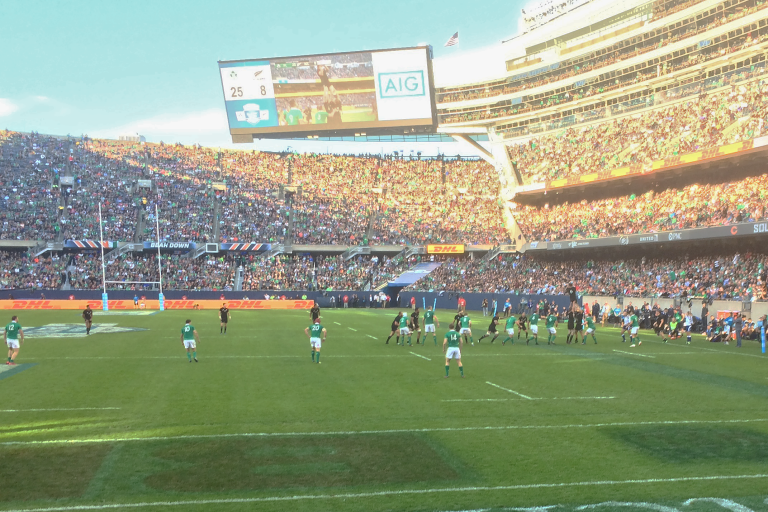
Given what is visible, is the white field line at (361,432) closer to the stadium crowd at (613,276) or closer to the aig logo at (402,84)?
the stadium crowd at (613,276)

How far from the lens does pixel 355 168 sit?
84812 mm

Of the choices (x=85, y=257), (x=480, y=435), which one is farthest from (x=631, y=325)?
(x=85, y=257)

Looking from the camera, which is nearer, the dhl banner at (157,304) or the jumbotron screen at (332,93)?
the dhl banner at (157,304)

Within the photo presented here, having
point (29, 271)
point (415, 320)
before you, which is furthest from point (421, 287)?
point (29, 271)

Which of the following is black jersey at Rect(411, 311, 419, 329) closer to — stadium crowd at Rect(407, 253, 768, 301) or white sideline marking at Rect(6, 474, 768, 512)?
stadium crowd at Rect(407, 253, 768, 301)

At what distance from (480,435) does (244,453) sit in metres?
4.75

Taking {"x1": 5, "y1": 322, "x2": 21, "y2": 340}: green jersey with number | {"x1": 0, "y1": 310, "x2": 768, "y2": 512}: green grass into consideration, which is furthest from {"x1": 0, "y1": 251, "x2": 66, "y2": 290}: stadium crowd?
{"x1": 5, "y1": 322, "x2": 21, "y2": 340}: green jersey with number

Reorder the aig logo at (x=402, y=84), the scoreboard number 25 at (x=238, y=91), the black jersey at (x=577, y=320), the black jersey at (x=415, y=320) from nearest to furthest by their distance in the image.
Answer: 1. the black jersey at (x=415, y=320)
2. the black jersey at (x=577, y=320)
3. the aig logo at (x=402, y=84)
4. the scoreboard number 25 at (x=238, y=91)

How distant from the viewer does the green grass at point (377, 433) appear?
981 cm

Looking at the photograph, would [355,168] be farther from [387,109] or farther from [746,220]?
[746,220]

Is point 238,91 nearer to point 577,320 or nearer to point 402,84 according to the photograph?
point 402,84

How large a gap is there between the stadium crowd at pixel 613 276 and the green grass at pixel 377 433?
16.8 meters

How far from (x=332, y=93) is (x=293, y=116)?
518 cm

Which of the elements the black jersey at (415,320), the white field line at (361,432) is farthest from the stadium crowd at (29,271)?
the white field line at (361,432)
